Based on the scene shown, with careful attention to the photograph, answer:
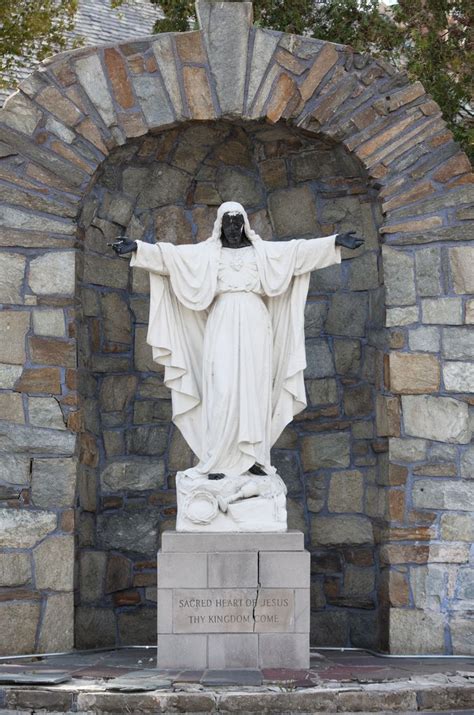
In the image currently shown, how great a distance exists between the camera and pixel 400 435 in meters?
8.32

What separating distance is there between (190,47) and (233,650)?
155 inches

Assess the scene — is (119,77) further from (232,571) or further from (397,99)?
(232,571)

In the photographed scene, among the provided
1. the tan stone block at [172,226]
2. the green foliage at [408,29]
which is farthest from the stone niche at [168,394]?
the green foliage at [408,29]

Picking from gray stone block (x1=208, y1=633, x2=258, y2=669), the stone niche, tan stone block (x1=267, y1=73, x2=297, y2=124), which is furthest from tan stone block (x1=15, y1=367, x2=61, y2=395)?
tan stone block (x1=267, y1=73, x2=297, y2=124)

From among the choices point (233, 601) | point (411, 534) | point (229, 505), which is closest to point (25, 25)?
point (229, 505)

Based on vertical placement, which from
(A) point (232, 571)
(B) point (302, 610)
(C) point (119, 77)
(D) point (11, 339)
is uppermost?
(C) point (119, 77)

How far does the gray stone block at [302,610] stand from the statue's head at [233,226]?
2.16 metres

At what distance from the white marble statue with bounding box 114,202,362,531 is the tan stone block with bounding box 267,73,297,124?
38.7 inches

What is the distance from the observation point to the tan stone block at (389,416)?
27.3 ft

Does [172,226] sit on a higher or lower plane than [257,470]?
higher

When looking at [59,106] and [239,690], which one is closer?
[239,690]

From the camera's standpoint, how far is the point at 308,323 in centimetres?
923

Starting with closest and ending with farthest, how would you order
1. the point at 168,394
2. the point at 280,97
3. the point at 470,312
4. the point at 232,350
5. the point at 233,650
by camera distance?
the point at 233,650 < the point at 232,350 < the point at 470,312 < the point at 280,97 < the point at 168,394

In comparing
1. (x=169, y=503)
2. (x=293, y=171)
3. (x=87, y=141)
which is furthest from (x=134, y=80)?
(x=169, y=503)
